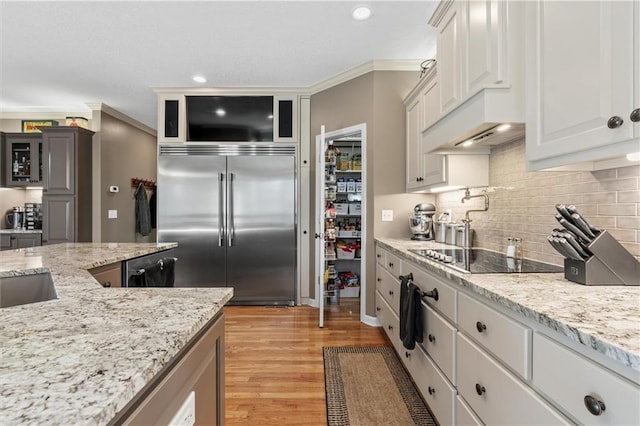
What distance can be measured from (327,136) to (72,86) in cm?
328

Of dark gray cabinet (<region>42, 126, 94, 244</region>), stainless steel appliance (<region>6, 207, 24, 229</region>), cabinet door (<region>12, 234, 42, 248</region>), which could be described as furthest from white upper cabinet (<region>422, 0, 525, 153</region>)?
stainless steel appliance (<region>6, 207, 24, 229</region>)

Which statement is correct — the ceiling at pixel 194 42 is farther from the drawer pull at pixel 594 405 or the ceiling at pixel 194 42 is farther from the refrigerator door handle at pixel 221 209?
the drawer pull at pixel 594 405

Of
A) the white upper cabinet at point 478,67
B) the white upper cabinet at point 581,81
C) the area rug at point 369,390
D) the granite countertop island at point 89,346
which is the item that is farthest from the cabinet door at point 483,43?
the area rug at point 369,390

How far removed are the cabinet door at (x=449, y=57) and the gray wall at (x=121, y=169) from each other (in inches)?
185

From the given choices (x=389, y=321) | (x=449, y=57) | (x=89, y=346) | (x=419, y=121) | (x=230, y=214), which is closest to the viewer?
(x=89, y=346)

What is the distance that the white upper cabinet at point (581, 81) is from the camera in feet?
3.05

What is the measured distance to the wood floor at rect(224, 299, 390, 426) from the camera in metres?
1.82

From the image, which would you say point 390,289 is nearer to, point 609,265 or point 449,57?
point 609,265

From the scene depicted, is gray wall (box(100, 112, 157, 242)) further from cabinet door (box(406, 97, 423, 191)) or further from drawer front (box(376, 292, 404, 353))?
cabinet door (box(406, 97, 423, 191))

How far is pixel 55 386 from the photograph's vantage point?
434 millimetres

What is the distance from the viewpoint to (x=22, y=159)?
4570 millimetres

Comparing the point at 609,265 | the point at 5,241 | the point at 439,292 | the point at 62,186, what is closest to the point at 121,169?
the point at 62,186

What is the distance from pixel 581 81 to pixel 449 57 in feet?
3.21

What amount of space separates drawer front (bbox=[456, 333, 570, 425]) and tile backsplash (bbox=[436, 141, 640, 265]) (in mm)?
739
